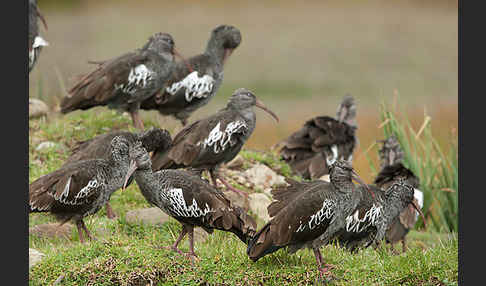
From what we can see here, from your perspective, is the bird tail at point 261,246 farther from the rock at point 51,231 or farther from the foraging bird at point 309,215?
the rock at point 51,231

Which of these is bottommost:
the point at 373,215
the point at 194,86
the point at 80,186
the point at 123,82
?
the point at 373,215

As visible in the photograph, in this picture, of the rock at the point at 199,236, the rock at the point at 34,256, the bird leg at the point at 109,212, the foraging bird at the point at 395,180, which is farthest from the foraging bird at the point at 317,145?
the rock at the point at 34,256

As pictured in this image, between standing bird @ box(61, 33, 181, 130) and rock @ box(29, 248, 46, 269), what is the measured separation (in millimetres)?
2896

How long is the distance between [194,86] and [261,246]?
386 cm

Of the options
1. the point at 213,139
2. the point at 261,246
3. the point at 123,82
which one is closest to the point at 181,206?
the point at 261,246

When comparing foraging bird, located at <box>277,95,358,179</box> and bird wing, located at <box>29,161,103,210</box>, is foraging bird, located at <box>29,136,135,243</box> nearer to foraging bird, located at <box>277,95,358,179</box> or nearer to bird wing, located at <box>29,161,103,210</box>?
bird wing, located at <box>29,161,103,210</box>

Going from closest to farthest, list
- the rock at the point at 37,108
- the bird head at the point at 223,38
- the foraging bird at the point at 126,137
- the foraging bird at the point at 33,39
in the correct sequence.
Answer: the foraging bird at the point at 126,137, the bird head at the point at 223,38, the foraging bird at the point at 33,39, the rock at the point at 37,108

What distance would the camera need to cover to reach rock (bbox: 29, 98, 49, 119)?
11047 millimetres

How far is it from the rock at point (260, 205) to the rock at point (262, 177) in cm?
56

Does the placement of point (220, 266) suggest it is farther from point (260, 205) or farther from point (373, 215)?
point (260, 205)

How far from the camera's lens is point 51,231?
Answer: 25.5 ft

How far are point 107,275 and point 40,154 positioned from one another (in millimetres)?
3894

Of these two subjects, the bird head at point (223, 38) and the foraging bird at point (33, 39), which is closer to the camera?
the bird head at point (223, 38)

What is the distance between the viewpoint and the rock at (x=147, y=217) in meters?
7.99
